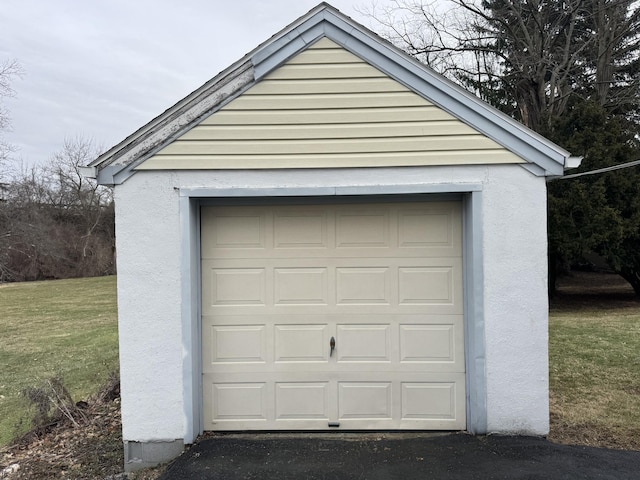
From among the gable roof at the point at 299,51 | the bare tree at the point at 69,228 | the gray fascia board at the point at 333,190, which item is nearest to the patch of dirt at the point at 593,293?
the gable roof at the point at 299,51

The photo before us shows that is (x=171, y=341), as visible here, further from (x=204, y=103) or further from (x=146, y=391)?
(x=204, y=103)

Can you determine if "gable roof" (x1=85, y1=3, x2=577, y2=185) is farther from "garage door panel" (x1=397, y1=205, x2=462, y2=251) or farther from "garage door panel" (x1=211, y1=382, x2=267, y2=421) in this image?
"garage door panel" (x1=211, y1=382, x2=267, y2=421)

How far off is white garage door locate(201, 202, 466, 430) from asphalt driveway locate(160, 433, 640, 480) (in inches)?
10.8

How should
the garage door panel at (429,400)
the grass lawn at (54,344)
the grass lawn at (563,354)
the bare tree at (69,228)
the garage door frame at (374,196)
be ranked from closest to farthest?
the garage door frame at (374,196)
the garage door panel at (429,400)
the grass lawn at (563,354)
the grass lawn at (54,344)
the bare tree at (69,228)

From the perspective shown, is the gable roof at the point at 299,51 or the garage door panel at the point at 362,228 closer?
the gable roof at the point at 299,51

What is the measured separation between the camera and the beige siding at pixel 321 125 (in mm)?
4910

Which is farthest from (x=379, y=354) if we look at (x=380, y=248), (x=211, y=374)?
(x=211, y=374)

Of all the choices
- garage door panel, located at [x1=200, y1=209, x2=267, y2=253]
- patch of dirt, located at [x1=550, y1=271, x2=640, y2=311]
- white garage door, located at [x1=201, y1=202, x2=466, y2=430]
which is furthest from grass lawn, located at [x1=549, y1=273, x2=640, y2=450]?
garage door panel, located at [x1=200, y1=209, x2=267, y2=253]

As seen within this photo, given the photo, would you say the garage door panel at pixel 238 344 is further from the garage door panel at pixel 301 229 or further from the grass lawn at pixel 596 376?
the grass lawn at pixel 596 376

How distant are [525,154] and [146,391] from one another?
4267 millimetres

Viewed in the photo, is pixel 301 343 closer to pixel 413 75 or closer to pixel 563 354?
pixel 413 75

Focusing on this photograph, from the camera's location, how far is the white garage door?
520 cm

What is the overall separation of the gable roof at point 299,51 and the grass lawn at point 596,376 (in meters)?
3.00

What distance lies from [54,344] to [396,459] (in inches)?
533
